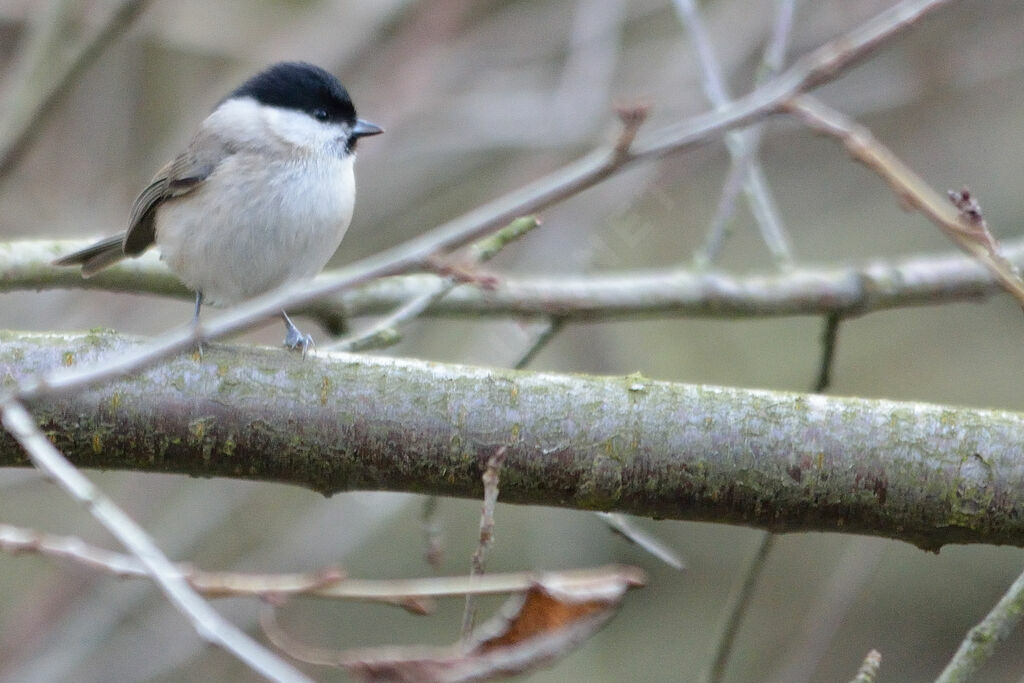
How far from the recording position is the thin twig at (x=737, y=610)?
2326mm

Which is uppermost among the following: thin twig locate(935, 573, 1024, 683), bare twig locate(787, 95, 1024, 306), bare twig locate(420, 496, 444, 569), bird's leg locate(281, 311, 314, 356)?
bare twig locate(787, 95, 1024, 306)

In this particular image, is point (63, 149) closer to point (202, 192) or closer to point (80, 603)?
point (80, 603)

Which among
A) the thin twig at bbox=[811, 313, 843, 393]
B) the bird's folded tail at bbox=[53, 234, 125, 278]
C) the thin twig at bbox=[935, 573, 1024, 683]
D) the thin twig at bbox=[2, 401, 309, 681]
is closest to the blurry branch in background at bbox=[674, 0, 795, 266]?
the thin twig at bbox=[811, 313, 843, 393]

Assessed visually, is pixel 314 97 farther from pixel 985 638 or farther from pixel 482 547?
pixel 985 638

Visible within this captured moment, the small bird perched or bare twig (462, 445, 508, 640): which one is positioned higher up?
the small bird perched

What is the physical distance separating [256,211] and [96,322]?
205 cm

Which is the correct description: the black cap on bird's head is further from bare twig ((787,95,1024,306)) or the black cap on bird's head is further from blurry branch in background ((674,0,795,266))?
bare twig ((787,95,1024,306))

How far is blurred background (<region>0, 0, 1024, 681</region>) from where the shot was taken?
14.0 feet

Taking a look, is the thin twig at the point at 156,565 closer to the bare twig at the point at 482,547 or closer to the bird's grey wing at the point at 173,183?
the bare twig at the point at 482,547

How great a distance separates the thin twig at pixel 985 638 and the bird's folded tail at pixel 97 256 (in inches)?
88.4

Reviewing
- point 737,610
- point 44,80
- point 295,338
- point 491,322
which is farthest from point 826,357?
point 44,80

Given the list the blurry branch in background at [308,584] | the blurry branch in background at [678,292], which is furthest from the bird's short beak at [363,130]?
the blurry branch in background at [308,584]

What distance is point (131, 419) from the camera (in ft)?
6.00

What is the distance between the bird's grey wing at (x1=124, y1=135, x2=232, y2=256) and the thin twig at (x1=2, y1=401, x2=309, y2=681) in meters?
1.74
